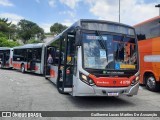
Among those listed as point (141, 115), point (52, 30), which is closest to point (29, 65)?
point (141, 115)

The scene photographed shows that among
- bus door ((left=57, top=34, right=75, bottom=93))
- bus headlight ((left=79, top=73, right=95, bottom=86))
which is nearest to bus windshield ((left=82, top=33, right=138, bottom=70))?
bus headlight ((left=79, top=73, right=95, bottom=86))

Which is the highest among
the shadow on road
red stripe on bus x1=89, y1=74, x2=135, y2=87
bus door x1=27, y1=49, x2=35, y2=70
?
bus door x1=27, y1=49, x2=35, y2=70

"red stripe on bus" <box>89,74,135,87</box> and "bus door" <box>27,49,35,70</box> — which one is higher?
"bus door" <box>27,49,35,70</box>

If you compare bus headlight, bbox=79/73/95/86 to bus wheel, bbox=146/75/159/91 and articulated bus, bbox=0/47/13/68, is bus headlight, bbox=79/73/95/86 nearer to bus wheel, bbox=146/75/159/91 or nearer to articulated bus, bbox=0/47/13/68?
bus wheel, bbox=146/75/159/91

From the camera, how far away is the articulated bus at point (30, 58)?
22025 mm

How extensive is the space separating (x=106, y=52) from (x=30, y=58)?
55.2ft

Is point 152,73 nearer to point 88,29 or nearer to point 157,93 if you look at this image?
point 157,93

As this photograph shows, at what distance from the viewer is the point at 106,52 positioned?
884 centimetres

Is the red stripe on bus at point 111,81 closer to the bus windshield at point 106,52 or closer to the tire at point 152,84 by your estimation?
the bus windshield at point 106,52

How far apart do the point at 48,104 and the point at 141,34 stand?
7.40m

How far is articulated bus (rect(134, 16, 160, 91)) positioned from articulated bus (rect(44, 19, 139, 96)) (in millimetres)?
3143

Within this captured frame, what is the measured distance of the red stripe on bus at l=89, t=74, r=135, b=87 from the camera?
8552 mm

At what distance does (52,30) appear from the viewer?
100 m

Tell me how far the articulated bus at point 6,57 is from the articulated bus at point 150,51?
72.0ft
